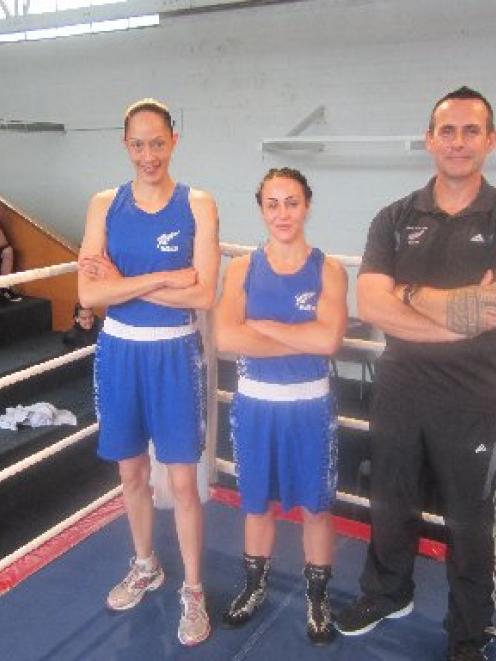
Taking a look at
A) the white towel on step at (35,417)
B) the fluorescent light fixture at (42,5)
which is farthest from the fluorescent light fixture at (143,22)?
the white towel on step at (35,417)

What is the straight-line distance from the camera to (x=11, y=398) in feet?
15.6

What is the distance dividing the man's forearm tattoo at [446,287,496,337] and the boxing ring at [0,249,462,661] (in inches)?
19.7

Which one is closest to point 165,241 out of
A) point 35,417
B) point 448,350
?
point 448,350

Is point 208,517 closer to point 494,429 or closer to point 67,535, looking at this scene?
point 67,535

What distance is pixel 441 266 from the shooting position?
1670 mm

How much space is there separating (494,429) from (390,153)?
150 inches

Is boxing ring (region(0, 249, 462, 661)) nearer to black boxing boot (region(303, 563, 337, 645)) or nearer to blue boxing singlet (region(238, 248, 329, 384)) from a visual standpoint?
black boxing boot (region(303, 563, 337, 645))

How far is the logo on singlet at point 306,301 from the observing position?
181 centimetres

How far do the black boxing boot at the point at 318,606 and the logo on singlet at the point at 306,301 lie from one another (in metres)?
0.78

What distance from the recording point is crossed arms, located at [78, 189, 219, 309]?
1.83 metres

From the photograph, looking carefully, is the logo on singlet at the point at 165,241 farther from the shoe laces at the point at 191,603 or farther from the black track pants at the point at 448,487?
the shoe laces at the point at 191,603

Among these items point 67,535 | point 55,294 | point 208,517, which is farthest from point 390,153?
point 67,535

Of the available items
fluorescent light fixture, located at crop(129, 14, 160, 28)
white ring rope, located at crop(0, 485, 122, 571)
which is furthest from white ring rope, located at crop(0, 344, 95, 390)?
fluorescent light fixture, located at crop(129, 14, 160, 28)

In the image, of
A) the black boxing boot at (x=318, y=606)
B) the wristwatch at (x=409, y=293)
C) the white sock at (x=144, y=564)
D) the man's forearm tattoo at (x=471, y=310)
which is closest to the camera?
the man's forearm tattoo at (x=471, y=310)
